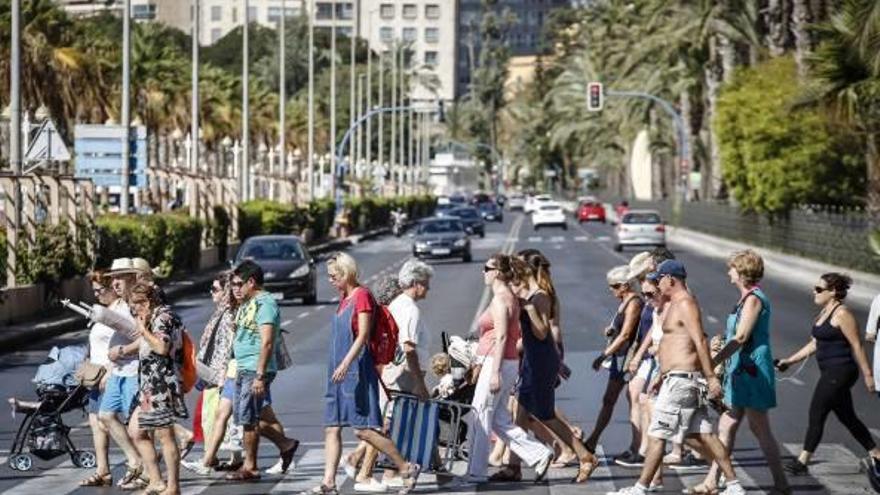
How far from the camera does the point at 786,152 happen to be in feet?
220

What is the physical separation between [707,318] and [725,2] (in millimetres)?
43134

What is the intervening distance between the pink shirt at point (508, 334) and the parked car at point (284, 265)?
2678 cm

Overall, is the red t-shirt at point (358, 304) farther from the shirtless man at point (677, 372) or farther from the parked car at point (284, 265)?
the parked car at point (284, 265)

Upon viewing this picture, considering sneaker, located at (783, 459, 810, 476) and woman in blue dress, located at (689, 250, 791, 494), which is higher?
woman in blue dress, located at (689, 250, 791, 494)

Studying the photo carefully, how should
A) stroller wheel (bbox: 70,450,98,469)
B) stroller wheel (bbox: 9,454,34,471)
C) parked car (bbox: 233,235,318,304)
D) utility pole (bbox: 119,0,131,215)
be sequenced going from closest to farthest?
stroller wheel (bbox: 9,454,34,471) → stroller wheel (bbox: 70,450,98,469) → parked car (bbox: 233,235,318,304) → utility pole (bbox: 119,0,131,215)

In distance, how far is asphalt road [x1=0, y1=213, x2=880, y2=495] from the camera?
16047 millimetres

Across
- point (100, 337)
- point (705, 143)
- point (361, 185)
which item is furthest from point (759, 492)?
point (361, 185)

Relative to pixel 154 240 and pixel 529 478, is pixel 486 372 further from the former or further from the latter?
pixel 154 240

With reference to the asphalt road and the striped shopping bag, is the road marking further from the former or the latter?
the striped shopping bag

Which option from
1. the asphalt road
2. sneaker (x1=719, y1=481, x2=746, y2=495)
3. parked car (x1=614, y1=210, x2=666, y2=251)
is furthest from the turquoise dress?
parked car (x1=614, y1=210, x2=666, y2=251)

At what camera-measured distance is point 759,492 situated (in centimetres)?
1537

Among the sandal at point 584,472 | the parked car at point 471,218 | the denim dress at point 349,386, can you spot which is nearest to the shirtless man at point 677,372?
the sandal at point 584,472

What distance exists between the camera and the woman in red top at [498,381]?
15.4 metres

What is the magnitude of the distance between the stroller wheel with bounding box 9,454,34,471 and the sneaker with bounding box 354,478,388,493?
2.77 metres
